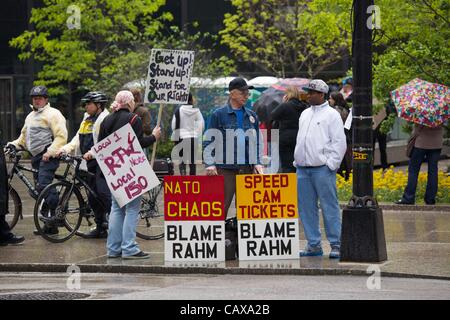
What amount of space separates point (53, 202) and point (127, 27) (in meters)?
22.1

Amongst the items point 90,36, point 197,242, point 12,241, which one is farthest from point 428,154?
point 90,36

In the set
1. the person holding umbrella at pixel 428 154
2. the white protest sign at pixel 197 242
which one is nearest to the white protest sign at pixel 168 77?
the white protest sign at pixel 197 242

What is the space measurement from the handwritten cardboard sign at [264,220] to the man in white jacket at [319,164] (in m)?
0.26

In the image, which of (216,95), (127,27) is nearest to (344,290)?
(216,95)

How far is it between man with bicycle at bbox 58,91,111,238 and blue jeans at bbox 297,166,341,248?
2.78m

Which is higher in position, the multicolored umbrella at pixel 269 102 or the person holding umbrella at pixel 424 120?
the multicolored umbrella at pixel 269 102

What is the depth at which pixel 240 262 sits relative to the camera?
12.5 meters

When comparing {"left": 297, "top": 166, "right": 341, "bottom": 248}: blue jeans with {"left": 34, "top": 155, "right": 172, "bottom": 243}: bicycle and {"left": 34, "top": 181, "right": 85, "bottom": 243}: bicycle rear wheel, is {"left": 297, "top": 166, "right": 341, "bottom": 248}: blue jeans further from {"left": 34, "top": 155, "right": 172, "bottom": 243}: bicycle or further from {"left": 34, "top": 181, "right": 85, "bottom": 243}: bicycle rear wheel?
{"left": 34, "top": 181, "right": 85, "bottom": 243}: bicycle rear wheel

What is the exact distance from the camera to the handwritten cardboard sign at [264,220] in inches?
499

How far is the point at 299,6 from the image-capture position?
36.6m

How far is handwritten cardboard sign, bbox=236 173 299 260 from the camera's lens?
12680mm

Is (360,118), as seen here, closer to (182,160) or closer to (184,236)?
(184,236)

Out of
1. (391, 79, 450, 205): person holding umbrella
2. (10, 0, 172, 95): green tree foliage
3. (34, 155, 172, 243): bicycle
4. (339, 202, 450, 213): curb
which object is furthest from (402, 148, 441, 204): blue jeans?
(10, 0, 172, 95): green tree foliage

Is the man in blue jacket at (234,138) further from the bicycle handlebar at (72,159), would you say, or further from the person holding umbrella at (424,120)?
the person holding umbrella at (424,120)
